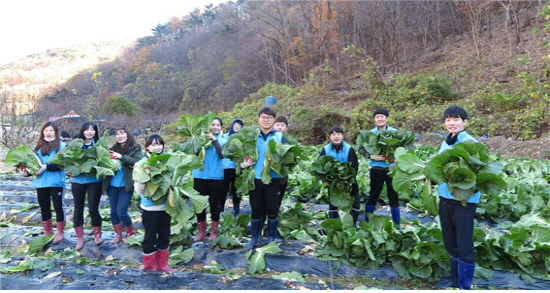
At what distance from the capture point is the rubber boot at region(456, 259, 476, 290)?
286cm

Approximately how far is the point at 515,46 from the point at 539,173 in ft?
50.1

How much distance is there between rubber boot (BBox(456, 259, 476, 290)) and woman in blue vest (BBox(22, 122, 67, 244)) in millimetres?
4794

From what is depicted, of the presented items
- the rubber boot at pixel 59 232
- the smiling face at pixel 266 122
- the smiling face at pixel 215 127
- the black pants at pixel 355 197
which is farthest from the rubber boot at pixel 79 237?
the black pants at pixel 355 197

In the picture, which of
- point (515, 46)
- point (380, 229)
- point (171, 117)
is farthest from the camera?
point (171, 117)

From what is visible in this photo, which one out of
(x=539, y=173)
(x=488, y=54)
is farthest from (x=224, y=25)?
(x=539, y=173)

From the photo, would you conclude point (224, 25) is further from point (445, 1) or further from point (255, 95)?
point (445, 1)

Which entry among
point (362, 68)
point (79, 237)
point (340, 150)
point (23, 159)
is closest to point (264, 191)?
point (340, 150)

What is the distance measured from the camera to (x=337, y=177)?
417 cm

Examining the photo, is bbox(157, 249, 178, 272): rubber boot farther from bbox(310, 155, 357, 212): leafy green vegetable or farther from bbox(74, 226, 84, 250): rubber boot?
bbox(310, 155, 357, 212): leafy green vegetable

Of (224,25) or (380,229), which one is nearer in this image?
(380,229)

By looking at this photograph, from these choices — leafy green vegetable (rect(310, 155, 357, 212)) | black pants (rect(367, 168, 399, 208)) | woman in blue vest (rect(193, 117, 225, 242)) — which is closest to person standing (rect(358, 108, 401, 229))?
black pants (rect(367, 168, 399, 208))

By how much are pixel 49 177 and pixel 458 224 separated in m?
4.79

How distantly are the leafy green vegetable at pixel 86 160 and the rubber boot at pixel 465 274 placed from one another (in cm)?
394

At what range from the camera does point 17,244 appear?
4.77m
